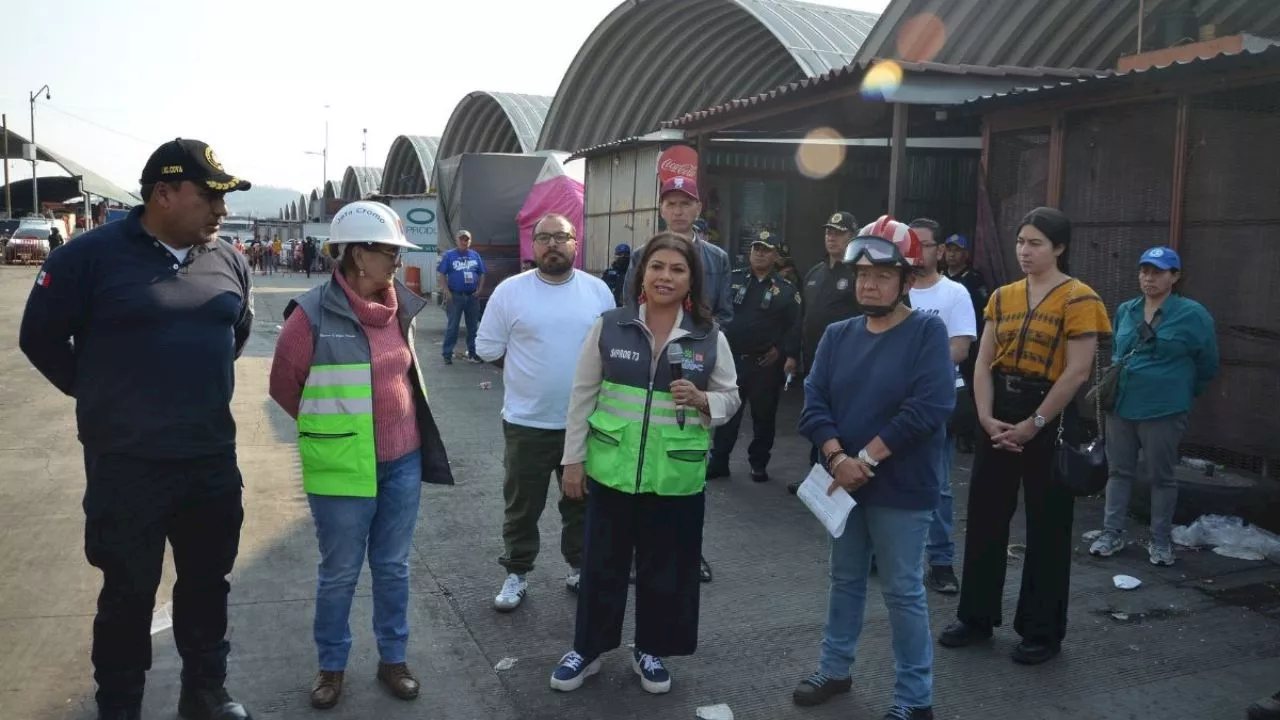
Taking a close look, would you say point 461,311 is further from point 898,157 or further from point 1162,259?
point 1162,259

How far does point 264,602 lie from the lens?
15.8 ft

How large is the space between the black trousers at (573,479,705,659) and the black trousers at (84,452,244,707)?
134 centimetres

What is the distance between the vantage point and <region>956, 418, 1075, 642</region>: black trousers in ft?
14.2

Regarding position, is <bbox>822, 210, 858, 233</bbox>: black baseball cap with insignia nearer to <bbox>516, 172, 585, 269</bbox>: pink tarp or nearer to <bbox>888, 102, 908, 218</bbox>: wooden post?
<bbox>888, 102, 908, 218</bbox>: wooden post

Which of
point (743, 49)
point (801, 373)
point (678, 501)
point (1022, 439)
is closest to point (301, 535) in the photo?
point (678, 501)

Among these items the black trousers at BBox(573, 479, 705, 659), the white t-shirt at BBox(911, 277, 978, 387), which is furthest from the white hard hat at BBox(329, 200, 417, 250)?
the white t-shirt at BBox(911, 277, 978, 387)

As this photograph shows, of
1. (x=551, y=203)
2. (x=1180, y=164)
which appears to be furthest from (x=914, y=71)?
(x=551, y=203)

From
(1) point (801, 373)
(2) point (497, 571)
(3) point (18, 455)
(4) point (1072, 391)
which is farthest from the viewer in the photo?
(1) point (801, 373)

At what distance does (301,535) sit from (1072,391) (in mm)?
4291

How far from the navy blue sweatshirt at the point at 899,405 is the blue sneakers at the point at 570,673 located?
127cm

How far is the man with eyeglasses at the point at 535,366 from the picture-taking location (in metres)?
4.68

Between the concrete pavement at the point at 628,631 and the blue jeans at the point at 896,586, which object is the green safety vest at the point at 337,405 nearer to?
the concrete pavement at the point at 628,631

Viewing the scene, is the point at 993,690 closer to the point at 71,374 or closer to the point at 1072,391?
the point at 1072,391

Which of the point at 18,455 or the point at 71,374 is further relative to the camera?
the point at 18,455
